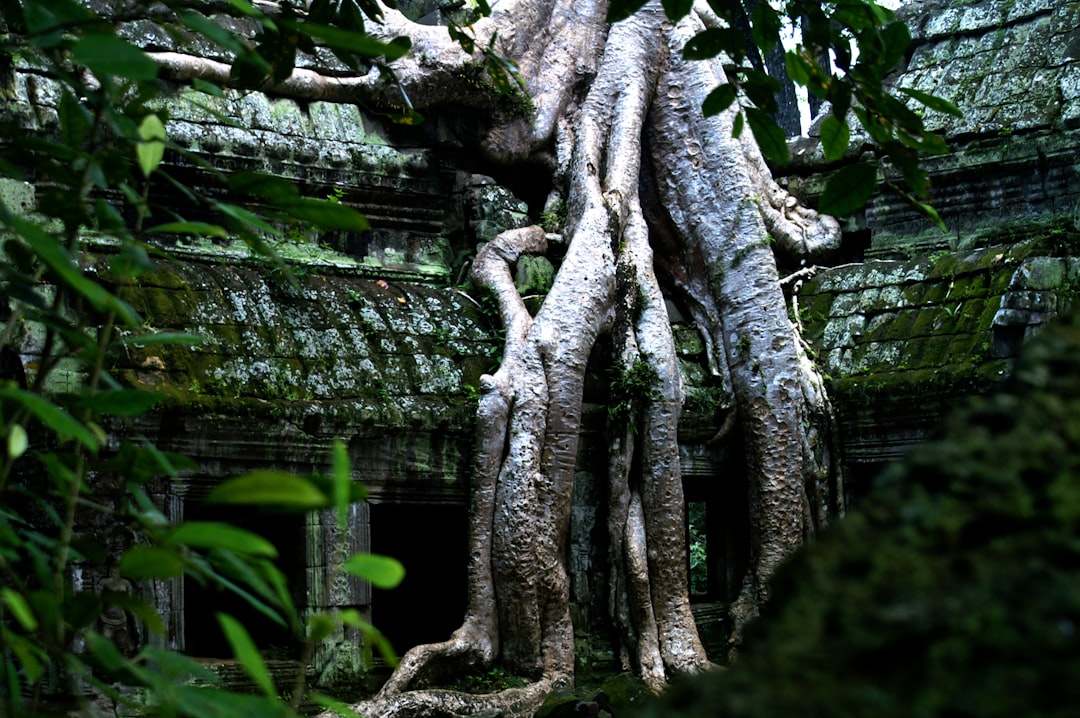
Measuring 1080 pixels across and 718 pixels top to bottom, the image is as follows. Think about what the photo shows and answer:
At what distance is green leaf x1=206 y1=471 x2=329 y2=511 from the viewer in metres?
1.21

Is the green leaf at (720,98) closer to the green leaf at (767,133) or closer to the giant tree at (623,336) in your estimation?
the green leaf at (767,133)

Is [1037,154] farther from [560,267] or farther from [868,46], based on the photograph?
[868,46]

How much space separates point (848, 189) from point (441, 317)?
5418mm

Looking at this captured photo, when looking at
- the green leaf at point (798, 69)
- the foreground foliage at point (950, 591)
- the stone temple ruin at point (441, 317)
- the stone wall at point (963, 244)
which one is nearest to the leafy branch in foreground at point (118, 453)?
the foreground foliage at point (950, 591)

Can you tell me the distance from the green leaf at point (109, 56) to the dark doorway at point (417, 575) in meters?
7.44

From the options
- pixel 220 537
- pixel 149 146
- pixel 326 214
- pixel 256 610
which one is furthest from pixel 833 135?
pixel 256 610

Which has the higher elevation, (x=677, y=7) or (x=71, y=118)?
(x=677, y=7)

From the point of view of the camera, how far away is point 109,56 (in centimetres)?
147

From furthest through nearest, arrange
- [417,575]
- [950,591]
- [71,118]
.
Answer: [417,575] < [71,118] < [950,591]

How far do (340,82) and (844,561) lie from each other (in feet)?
24.0

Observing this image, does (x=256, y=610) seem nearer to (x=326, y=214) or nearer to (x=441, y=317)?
(x=441, y=317)

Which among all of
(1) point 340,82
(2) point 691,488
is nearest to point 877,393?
(2) point 691,488

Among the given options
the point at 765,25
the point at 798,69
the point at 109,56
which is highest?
the point at 765,25

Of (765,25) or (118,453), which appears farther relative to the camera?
(765,25)
